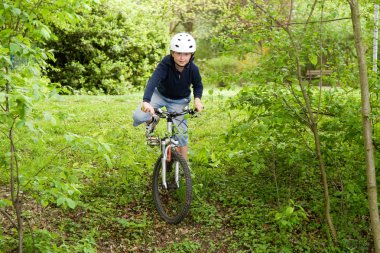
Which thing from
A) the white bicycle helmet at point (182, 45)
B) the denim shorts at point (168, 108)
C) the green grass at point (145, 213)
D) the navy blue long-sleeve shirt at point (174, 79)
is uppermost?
the white bicycle helmet at point (182, 45)

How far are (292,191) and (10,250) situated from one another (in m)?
2.96

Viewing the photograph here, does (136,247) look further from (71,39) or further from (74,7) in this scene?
(71,39)

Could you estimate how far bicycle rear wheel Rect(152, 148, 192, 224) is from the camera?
4465mm

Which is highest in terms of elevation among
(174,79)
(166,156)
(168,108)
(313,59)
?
(313,59)

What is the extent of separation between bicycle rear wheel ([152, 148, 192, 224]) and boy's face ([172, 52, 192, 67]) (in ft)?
2.92

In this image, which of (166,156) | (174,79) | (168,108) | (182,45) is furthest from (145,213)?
(182,45)

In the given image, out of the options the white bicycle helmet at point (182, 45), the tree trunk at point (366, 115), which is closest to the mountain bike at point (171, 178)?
the white bicycle helmet at point (182, 45)

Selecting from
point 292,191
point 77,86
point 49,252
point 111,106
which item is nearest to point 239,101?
point 292,191

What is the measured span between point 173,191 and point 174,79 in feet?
3.94

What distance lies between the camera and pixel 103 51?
13.9 m

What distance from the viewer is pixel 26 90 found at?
283 centimetres

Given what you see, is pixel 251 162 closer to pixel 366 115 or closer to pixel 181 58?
pixel 181 58

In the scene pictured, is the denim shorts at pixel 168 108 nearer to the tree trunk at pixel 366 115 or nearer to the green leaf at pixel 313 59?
the green leaf at pixel 313 59

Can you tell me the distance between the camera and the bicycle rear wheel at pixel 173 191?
176 inches
